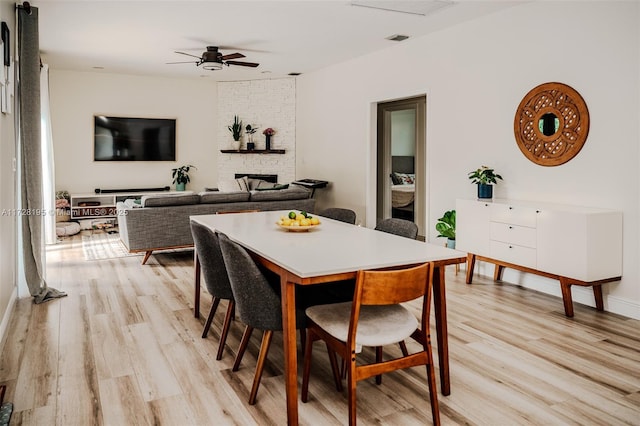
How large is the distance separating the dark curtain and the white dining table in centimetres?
177

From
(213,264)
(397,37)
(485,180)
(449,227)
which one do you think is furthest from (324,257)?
(397,37)

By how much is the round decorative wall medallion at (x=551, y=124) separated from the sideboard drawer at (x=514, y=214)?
568 mm

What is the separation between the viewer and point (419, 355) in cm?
226

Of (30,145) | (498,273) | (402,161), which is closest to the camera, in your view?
(30,145)

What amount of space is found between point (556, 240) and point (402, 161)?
3.17 m

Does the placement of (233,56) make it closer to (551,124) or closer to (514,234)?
(551,124)

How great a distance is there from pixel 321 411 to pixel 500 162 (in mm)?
3372

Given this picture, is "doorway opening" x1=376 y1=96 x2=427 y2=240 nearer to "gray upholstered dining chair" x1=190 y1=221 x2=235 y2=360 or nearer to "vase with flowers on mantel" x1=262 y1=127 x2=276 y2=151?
"vase with flowers on mantel" x1=262 y1=127 x2=276 y2=151

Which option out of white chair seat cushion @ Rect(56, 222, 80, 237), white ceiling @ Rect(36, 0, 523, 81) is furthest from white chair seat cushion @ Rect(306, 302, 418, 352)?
white chair seat cushion @ Rect(56, 222, 80, 237)

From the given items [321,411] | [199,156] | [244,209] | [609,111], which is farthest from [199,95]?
[321,411]

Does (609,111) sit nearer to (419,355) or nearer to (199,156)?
(419,355)

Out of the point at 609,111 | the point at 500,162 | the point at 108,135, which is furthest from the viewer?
the point at 108,135

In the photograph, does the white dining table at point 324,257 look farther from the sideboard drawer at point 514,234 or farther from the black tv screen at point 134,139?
the black tv screen at point 134,139

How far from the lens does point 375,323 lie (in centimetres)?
225
